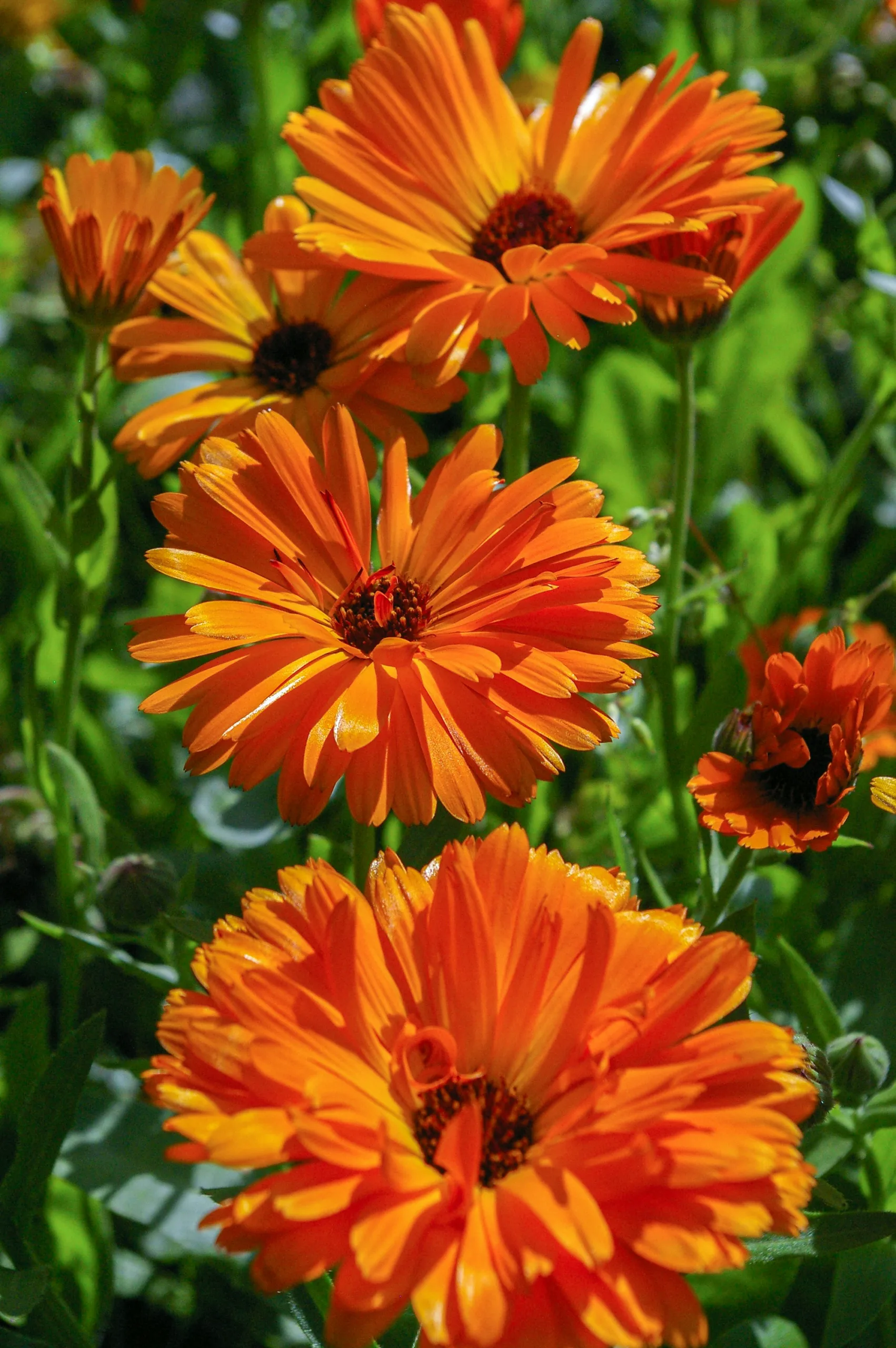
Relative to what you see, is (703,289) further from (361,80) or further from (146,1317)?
(146,1317)

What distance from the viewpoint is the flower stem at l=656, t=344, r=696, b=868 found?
90 centimetres

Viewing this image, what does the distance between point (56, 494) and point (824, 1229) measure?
3.09ft

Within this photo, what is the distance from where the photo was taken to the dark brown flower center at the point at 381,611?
0.80 m

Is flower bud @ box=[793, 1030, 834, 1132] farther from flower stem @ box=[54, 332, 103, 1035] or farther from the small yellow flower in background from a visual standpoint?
flower stem @ box=[54, 332, 103, 1035]

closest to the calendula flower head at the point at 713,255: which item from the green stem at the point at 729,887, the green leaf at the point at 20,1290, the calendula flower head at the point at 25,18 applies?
the green stem at the point at 729,887

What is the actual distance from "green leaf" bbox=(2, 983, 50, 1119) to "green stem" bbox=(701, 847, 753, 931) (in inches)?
19.0

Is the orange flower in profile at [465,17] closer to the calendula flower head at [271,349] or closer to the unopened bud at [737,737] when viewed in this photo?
the calendula flower head at [271,349]

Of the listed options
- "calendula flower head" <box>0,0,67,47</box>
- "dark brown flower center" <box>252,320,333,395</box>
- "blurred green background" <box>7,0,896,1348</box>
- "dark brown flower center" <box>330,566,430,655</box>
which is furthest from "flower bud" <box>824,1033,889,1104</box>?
"calendula flower head" <box>0,0,67,47</box>

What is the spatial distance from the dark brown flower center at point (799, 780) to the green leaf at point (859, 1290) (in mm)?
288

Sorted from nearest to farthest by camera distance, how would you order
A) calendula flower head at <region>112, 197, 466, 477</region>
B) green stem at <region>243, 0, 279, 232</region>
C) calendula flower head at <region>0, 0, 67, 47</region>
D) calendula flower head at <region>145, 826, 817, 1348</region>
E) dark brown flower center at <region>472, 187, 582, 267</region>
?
1. calendula flower head at <region>145, 826, 817, 1348</region>
2. calendula flower head at <region>112, 197, 466, 477</region>
3. dark brown flower center at <region>472, 187, 582, 267</region>
4. green stem at <region>243, 0, 279, 232</region>
5. calendula flower head at <region>0, 0, 67, 47</region>

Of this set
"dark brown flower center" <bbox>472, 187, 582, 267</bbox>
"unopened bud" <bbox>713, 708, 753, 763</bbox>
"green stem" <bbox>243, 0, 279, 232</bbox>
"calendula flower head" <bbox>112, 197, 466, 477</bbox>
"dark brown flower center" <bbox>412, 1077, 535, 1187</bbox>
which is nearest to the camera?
"dark brown flower center" <bbox>412, 1077, 535, 1187</bbox>

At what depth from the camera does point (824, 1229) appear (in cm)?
66

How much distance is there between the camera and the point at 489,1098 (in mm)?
667

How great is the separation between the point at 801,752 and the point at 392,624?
0.89 feet
